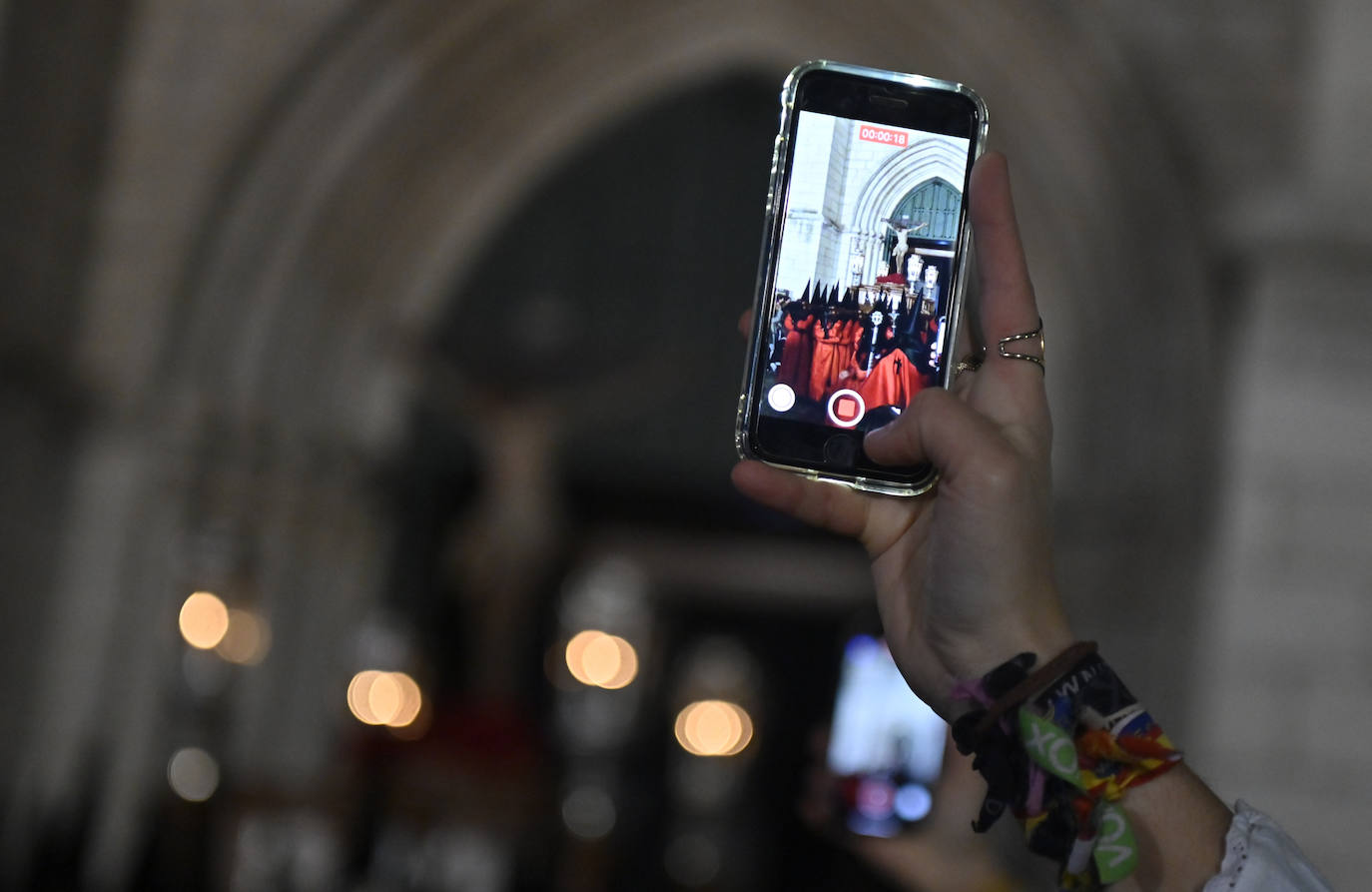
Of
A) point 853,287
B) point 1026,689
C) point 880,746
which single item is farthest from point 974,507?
point 880,746

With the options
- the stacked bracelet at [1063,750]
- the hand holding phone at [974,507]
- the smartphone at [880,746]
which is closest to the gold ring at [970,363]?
the hand holding phone at [974,507]

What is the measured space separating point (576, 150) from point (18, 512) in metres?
2.88

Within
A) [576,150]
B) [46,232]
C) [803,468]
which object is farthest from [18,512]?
[803,468]

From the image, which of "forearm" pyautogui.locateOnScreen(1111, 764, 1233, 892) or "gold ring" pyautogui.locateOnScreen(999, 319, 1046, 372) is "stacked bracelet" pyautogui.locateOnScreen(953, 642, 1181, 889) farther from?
"gold ring" pyautogui.locateOnScreen(999, 319, 1046, 372)

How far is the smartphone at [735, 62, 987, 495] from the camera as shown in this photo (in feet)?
3.34

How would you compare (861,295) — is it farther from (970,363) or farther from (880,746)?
(880,746)

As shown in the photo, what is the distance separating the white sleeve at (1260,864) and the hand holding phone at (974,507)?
0.48 feet

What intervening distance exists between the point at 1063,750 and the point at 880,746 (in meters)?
1.18

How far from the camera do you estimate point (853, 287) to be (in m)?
1.03

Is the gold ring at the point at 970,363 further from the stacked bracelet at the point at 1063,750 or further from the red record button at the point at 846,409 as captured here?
the stacked bracelet at the point at 1063,750

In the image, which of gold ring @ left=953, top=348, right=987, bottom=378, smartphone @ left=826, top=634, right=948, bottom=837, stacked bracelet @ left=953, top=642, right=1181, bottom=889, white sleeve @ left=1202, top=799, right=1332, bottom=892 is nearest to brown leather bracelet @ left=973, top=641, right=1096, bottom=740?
stacked bracelet @ left=953, top=642, right=1181, bottom=889

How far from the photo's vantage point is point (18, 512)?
5.14 m

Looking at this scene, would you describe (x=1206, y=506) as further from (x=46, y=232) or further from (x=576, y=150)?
(x=46, y=232)

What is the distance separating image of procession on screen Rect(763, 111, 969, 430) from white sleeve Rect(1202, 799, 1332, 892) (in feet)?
1.12
